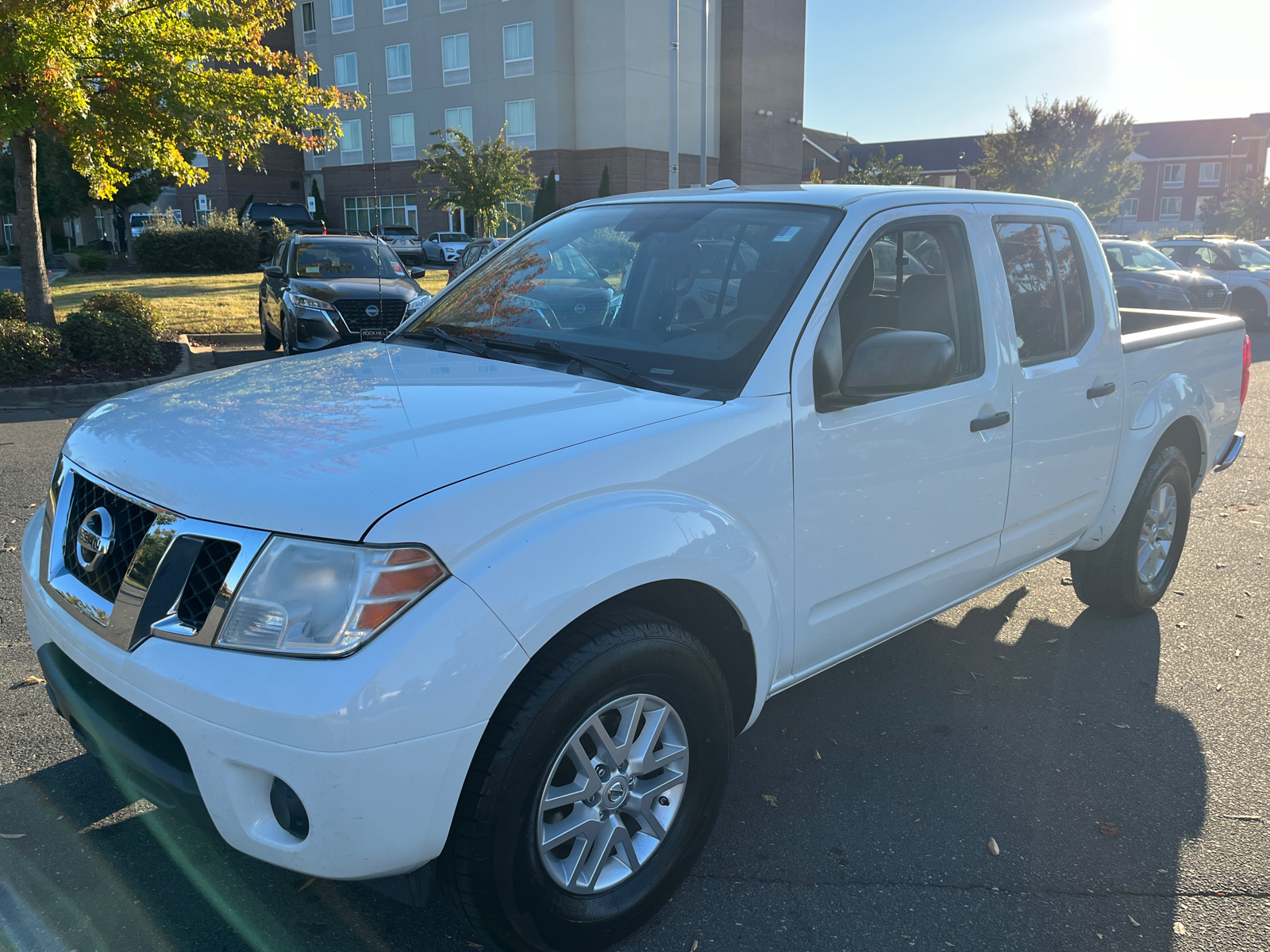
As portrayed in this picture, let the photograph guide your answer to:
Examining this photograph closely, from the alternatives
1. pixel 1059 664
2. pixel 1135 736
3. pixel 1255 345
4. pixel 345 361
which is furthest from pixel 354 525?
pixel 1255 345

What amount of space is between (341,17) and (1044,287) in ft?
179

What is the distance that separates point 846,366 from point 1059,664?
7.48 feet

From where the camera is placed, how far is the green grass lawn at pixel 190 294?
15453mm

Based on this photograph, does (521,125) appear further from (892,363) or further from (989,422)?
(892,363)

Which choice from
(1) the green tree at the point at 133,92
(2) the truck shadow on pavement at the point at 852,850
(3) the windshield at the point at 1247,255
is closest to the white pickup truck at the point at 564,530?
(2) the truck shadow on pavement at the point at 852,850

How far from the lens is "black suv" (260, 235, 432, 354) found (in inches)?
447

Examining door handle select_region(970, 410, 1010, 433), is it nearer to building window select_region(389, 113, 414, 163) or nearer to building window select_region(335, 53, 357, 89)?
building window select_region(389, 113, 414, 163)

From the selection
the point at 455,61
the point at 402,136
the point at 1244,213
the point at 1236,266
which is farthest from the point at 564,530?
the point at 1244,213

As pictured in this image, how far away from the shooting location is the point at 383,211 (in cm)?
5153

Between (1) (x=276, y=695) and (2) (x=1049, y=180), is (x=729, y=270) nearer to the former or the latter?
(1) (x=276, y=695)

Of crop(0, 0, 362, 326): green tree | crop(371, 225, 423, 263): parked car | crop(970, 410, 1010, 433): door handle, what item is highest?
crop(0, 0, 362, 326): green tree

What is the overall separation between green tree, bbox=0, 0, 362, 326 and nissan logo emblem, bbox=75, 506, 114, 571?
9.06m

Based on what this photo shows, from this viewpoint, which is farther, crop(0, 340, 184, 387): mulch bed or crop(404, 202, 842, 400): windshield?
crop(0, 340, 184, 387): mulch bed

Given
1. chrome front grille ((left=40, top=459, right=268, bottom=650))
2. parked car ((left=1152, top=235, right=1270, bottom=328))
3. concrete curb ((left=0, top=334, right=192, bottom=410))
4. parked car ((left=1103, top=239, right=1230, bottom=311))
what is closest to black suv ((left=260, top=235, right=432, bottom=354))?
concrete curb ((left=0, top=334, right=192, bottom=410))
